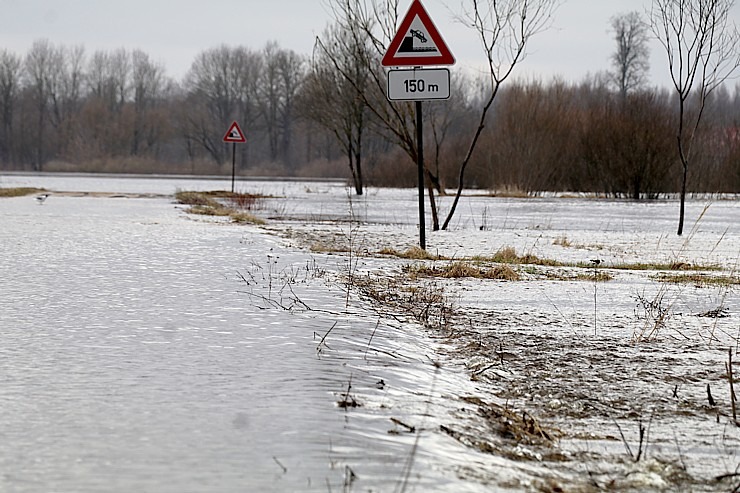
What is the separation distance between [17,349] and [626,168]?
1145 inches

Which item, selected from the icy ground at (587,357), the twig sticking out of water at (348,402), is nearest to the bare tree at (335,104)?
the icy ground at (587,357)

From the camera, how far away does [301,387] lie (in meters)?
3.41

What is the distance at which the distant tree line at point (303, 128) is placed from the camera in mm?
31328

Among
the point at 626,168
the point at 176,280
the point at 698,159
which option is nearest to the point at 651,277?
the point at 176,280

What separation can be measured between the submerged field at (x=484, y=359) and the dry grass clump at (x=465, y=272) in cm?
3

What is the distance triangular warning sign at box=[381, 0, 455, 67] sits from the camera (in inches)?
352

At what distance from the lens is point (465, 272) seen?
318 inches

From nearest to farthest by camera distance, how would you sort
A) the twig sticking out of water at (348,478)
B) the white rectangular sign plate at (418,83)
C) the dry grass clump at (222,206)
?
the twig sticking out of water at (348,478), the white rectangular sign plate at (418,83), the dry grass clump at (222,206)

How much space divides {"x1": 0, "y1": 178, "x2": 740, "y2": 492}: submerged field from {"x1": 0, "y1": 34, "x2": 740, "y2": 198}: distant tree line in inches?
856

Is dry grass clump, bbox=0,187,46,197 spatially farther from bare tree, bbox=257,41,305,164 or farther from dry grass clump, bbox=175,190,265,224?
bare tree, bbox=257,41,305,164

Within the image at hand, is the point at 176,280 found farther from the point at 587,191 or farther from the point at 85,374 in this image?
the point at 587,191

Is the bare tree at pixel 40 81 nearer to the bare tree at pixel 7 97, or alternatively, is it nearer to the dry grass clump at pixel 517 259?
the bare tree at pixel 7 97

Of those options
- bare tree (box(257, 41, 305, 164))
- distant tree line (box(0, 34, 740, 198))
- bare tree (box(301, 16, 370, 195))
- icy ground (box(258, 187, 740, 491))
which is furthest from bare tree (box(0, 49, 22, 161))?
icy ground (box(258, 187, 740, 491))

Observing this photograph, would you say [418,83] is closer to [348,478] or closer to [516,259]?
[516,259]
